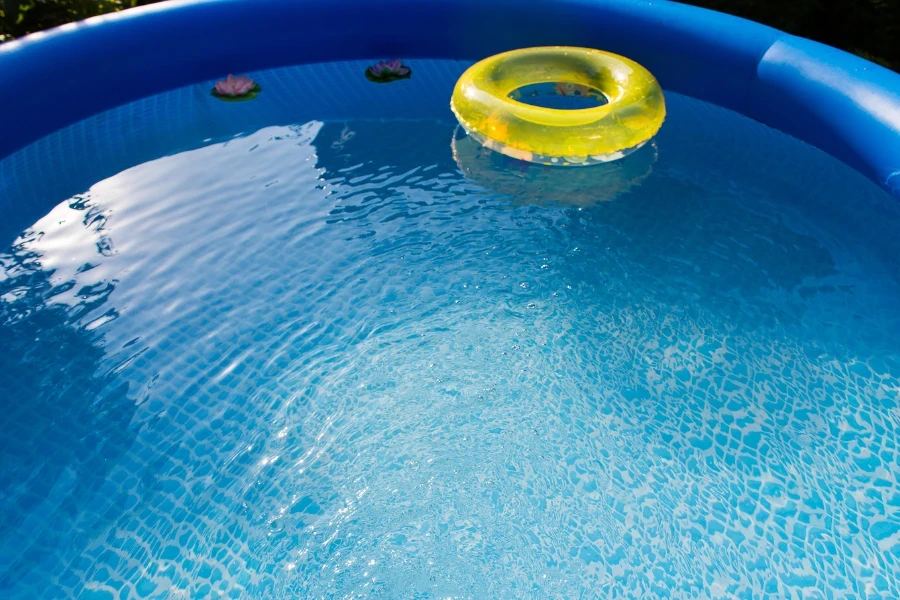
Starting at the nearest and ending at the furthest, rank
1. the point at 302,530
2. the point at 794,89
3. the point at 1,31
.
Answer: the point at 302,530, the point at 794,89, the point at 1,31

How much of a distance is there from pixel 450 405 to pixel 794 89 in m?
2.35

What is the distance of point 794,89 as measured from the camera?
349 centimetres

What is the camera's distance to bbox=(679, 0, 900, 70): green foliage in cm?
455

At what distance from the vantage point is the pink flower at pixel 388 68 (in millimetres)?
→ 4355

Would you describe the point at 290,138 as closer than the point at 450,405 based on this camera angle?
No

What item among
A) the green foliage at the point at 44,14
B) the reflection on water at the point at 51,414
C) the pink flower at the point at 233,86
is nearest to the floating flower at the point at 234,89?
the pink flower at the point at 233,86

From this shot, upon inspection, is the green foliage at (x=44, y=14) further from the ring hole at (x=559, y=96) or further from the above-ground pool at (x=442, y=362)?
the ring hole at (x=559, y=96)

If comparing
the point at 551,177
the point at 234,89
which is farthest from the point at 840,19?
the point at 234,89

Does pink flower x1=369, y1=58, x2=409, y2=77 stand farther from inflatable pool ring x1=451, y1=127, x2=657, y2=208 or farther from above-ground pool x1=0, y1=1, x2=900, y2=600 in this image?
inflatable pool ring x1=451, y1=127, x2=657, y2=208

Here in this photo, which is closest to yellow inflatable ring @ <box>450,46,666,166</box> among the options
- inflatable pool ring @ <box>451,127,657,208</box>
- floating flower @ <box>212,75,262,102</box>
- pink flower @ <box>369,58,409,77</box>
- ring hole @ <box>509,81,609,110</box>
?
inflatable pool ring @ <box>451,127,657,208</box>

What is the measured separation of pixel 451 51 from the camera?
4.57 metres

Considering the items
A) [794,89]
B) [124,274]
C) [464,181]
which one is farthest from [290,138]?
[794,89]

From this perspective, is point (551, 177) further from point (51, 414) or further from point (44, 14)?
point (44, 14)

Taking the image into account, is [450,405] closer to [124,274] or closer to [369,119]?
[124,274]
